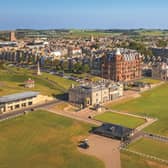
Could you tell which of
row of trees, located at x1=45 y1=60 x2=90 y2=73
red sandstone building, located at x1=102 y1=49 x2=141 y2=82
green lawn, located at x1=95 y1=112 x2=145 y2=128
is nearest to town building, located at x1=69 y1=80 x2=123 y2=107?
green lawn, located at x1=95 y1=112 x2=145 y2=128

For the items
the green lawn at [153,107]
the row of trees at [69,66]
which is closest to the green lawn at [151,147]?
the green lawn at [153,107]

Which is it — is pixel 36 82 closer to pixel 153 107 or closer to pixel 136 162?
pixel 153 107

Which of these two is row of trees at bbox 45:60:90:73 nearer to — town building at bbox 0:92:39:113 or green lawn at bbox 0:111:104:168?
town building at bbox 0:92:39:113

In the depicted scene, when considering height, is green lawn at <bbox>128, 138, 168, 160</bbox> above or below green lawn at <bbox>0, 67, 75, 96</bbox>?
below

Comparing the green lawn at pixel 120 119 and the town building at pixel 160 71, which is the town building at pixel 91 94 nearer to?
the green lawn at pixel 120 119

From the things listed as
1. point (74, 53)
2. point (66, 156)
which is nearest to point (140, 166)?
point (66, 156)

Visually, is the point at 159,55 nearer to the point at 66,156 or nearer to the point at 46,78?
the point at 46,78
